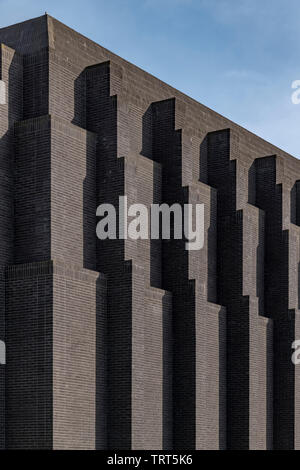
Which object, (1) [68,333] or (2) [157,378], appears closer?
(1) [68,333]

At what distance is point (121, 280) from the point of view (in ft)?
79.5

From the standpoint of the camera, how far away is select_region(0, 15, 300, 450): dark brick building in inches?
888

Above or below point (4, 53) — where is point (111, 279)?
below

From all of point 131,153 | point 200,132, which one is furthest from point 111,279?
point 200,132

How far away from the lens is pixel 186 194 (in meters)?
27.4

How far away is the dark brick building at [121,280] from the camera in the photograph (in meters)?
22.6

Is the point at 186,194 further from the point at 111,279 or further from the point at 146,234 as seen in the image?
the point at 111,279

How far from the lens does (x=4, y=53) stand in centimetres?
2395
